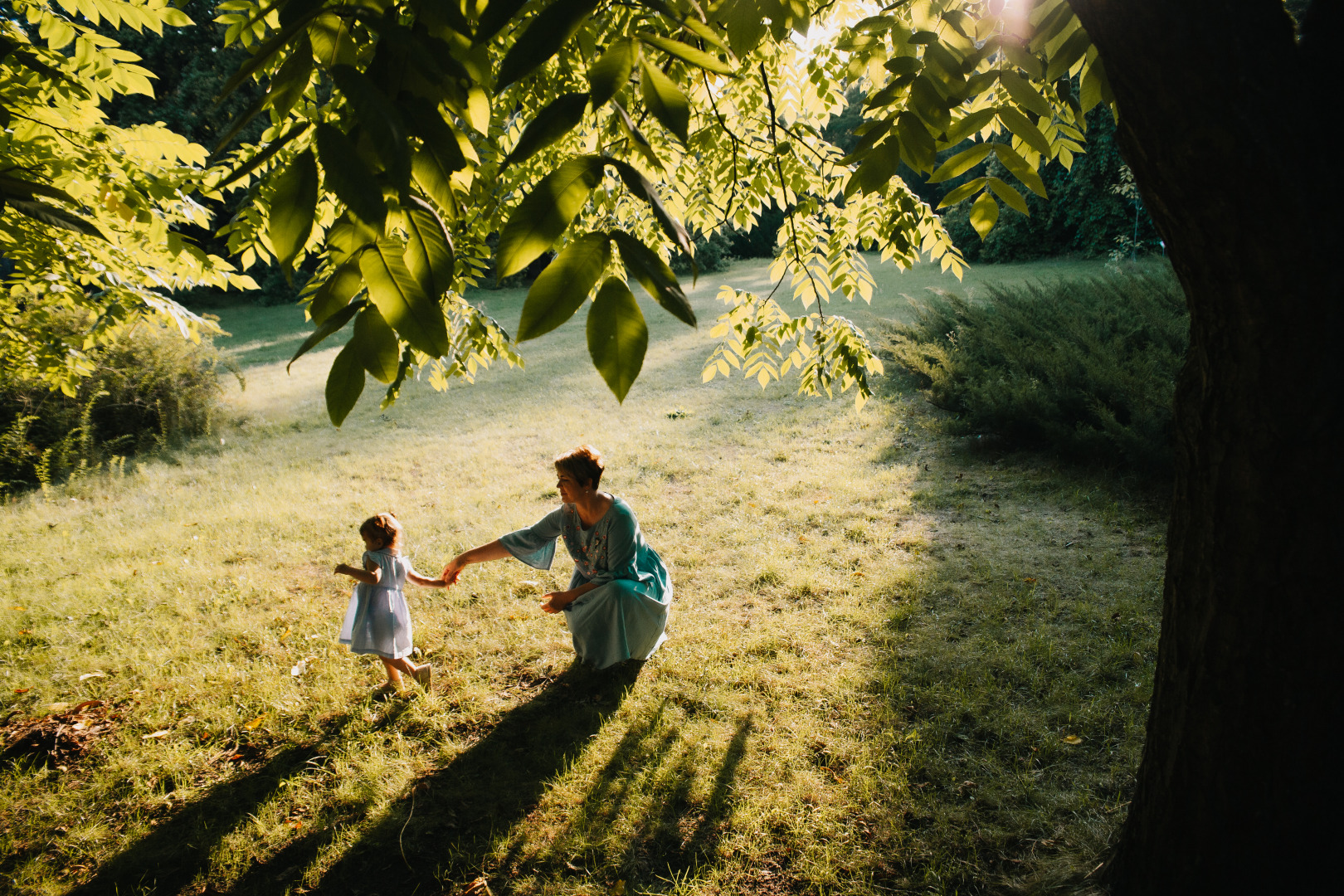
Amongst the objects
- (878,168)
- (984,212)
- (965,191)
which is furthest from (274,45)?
(984,212)

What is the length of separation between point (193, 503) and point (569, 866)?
6.51 m

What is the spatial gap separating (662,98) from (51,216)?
99 cm

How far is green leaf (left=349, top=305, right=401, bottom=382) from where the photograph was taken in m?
1.05

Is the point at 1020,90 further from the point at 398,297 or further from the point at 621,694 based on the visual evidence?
the point at 621,694

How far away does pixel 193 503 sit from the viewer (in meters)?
7.24

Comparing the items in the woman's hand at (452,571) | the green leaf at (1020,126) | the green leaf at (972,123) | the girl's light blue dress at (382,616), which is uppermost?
the green leaf at (972,123)

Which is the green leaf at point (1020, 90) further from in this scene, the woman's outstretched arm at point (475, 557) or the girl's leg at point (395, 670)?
the girl's leg at point (395, 670)

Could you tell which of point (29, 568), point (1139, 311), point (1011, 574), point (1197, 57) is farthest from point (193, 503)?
point (1139, 311)

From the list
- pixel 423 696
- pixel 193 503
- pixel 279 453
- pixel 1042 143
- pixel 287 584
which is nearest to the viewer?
pixel 1042 143

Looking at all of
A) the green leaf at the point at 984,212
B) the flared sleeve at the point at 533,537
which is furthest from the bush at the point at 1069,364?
the flared sleeve at the point at 533,537

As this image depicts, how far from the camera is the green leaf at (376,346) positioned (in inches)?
41.2

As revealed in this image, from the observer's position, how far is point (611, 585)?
3.89m

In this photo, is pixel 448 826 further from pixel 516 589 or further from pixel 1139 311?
pixel 1139 311

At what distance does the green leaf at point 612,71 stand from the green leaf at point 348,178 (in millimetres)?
334
